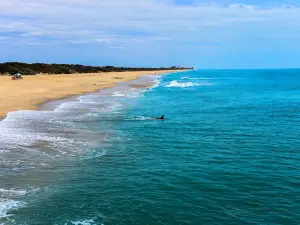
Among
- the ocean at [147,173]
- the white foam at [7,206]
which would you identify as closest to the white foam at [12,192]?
the ocean at [147,173]

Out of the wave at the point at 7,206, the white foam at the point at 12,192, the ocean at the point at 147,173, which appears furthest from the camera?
the white foam at the point at 12,192

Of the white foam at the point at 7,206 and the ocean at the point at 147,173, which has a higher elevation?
the ocean at the point at 147,173

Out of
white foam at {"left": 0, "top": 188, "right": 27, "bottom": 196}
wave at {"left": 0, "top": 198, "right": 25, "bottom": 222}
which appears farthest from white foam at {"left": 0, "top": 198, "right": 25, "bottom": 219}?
white foam at {"left": 0, "top": 188, "right": 27, "bottom": 196}

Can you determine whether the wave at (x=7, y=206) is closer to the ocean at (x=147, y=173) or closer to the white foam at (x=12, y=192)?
the ocean at (x=147, y=173)

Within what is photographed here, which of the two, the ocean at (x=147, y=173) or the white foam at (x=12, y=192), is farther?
the white foam at (x=12, y=192)

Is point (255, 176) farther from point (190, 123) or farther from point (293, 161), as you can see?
point (190, 123)

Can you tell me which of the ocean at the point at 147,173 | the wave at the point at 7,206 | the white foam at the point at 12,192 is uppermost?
the ocean at the point at 147,173

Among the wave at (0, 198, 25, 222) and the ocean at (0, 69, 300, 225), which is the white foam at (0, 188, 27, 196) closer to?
the ocean at (0, 69, 300, 225)
